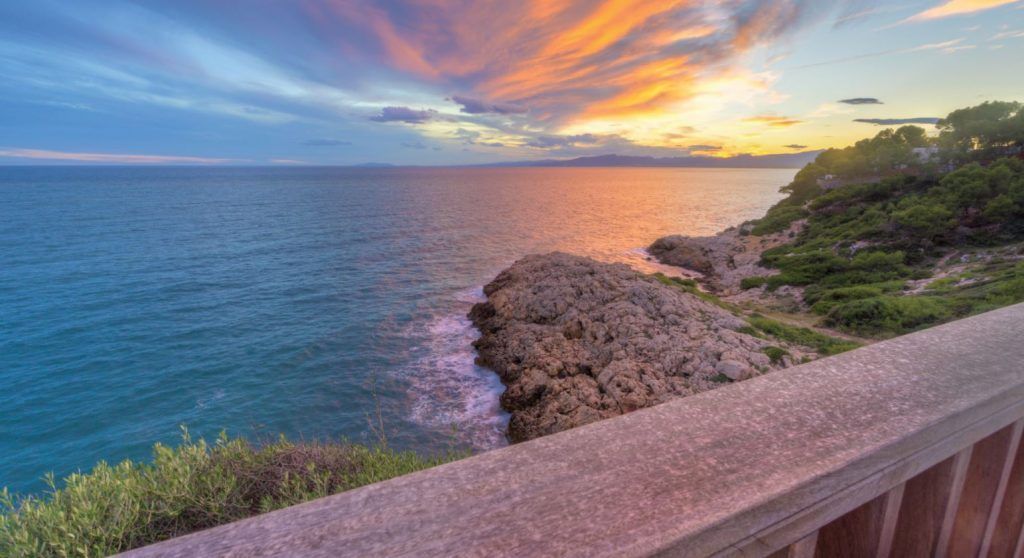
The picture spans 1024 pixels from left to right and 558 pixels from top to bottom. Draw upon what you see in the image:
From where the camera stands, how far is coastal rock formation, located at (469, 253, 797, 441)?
14.5m

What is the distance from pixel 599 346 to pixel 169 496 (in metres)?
15.2

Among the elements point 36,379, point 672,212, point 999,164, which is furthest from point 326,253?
point 672,212

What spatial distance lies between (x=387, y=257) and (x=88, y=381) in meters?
24.0

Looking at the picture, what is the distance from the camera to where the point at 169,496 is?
14.9 feet

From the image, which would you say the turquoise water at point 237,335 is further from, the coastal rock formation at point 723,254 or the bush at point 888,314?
the bush at point 888,314

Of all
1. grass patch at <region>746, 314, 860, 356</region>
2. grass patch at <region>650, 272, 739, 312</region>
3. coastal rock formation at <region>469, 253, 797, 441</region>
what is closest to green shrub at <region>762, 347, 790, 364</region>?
coastal rock formation at <region>469, 253, 797, 441</region>

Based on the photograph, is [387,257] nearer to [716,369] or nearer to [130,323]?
[130,323]

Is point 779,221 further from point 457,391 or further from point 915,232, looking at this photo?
point 457,391

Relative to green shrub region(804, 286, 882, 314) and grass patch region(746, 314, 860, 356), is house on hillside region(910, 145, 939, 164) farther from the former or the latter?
grass patch region(746, 314, 860, 356)

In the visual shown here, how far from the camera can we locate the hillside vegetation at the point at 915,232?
782 inches

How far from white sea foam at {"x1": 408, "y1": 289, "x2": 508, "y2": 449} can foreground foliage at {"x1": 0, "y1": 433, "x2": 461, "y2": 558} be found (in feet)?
25.9

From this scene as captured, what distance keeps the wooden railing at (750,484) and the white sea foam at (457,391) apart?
12.9m

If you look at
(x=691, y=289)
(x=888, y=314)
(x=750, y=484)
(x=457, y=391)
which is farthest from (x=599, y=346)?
(x=750, y=484)

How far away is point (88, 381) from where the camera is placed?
1909cm
